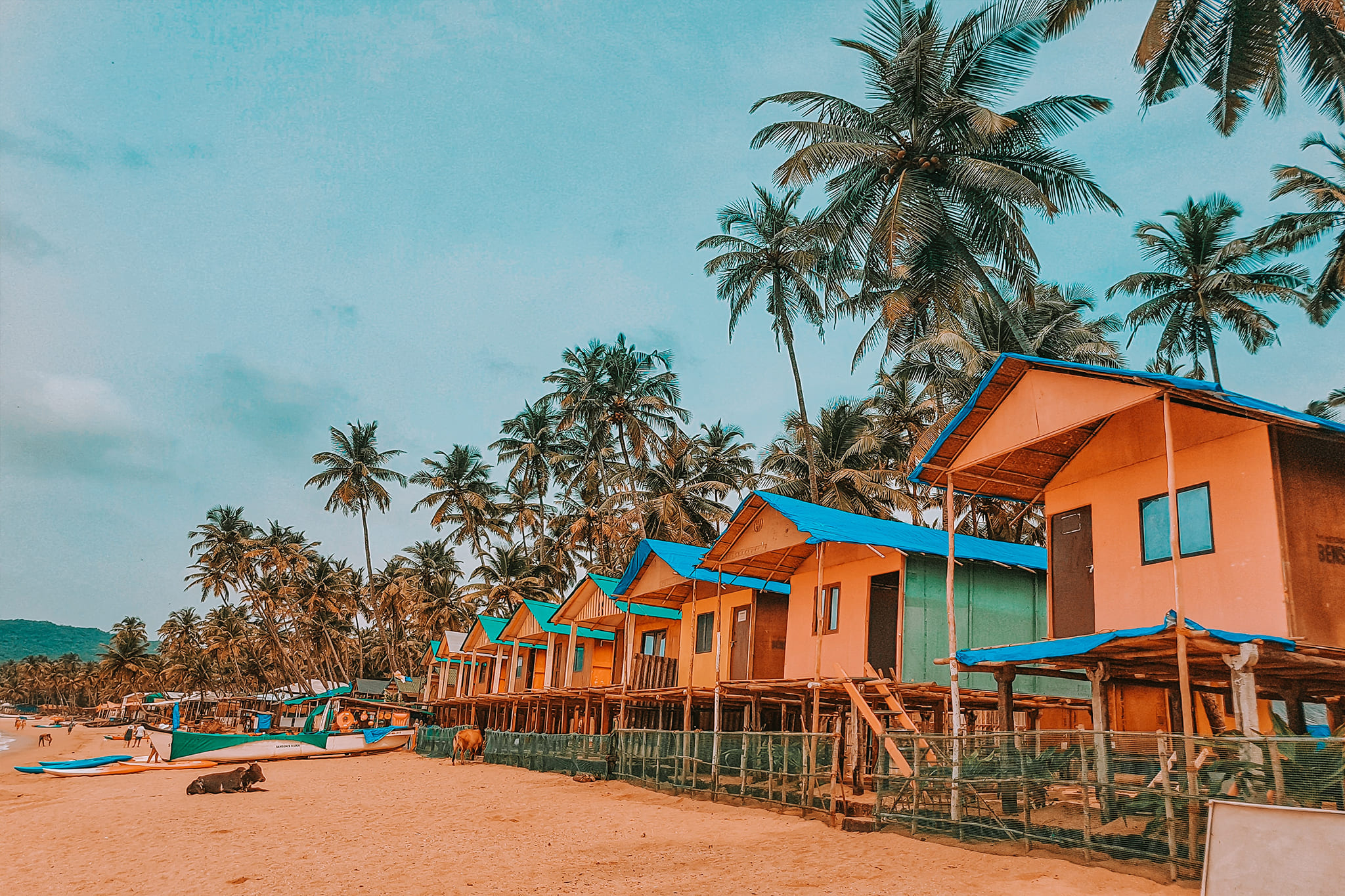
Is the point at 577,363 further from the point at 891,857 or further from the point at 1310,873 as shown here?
the point at 1310,873


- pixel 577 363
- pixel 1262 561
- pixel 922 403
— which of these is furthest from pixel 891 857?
pixel 577 363

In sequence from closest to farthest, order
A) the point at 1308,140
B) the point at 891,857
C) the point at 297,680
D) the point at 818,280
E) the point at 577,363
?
the point at 891,857 → the point at 818,280 → the point at 1308,140 → the point at 577,363 → the point at 297,680

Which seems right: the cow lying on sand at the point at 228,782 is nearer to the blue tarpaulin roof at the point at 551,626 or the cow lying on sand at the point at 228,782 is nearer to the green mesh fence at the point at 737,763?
the green mesh fence at the point at 737,763

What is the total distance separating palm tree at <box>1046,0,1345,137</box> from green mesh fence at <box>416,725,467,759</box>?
1141 inches

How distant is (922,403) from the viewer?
42031mm

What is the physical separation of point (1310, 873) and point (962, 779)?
532cm

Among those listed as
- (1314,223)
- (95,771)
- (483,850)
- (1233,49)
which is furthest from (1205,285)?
(95,771)

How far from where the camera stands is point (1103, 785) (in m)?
10.2

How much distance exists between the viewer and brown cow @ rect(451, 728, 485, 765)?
33500 mm


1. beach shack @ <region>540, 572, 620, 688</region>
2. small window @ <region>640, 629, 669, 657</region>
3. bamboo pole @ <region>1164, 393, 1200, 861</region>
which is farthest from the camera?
beach shack @ <region>540, 572, 620, 688</region>

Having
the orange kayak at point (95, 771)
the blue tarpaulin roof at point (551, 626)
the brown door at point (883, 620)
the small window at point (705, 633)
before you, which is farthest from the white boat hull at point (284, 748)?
the brown door at point (883, 620)

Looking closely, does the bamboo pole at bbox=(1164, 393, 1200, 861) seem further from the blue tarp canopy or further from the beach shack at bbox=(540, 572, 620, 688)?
the blue tarp canopy

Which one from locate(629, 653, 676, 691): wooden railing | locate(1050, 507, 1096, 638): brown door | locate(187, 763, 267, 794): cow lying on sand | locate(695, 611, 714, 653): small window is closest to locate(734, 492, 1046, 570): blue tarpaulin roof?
locate(1050, 507, 1096, 638): brown door

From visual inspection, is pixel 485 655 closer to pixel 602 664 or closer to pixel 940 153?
pixel 602 664
